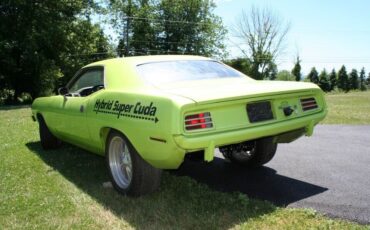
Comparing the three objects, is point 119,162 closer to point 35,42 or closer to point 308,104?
point 308,104

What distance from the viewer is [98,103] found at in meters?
4.88

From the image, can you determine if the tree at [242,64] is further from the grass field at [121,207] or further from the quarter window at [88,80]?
the grass field at [121,207]

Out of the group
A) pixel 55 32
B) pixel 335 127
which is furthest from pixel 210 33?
pixel 335 127

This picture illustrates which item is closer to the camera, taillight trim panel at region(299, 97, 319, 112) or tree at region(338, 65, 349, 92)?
taillight trim panel at region(299, 97, 319, 112)

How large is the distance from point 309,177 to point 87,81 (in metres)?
3.22

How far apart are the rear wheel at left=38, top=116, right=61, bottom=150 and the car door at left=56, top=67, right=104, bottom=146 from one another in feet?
2.84

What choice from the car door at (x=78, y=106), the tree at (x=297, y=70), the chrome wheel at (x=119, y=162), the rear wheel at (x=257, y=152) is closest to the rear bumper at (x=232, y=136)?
the rear wheel at (x=257, y=152)

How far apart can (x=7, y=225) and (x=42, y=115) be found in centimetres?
349

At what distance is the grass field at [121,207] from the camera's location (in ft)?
12.2

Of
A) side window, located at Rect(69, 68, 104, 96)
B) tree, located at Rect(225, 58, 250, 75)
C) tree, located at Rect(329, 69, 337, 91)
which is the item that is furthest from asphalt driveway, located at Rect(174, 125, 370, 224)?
tree, located at Rect(329, 69, 337, 91)

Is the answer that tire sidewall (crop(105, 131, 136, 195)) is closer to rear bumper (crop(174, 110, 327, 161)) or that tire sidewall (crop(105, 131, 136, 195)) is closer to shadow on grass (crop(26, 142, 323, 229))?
shadow on grass (crop(26, 142, 323, 229))

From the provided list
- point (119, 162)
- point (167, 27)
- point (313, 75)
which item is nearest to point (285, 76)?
point (313, 75)

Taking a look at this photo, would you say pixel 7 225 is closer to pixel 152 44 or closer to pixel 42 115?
pixel 42 115

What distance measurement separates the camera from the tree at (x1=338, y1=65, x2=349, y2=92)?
7006cm
